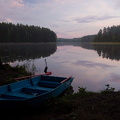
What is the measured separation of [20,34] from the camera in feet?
348

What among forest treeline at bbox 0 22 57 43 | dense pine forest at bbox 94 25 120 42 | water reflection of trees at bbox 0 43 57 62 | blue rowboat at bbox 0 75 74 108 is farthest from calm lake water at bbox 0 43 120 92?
dense pine forest at bbox 94 25 120 42

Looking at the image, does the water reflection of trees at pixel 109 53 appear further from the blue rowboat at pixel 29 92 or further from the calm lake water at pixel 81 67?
the blue rowboat at pixel 29 92

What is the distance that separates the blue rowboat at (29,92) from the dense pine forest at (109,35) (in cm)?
10925

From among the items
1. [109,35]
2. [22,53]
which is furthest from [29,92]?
[109,35]

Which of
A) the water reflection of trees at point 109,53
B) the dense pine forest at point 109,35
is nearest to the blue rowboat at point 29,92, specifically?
the water reflection of trees at point 109,53

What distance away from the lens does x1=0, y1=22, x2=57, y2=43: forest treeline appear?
94375mm

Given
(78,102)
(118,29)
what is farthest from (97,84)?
(118,29)

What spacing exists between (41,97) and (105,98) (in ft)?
7.75

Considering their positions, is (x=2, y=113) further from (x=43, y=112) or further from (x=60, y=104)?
(x=60, y=104)

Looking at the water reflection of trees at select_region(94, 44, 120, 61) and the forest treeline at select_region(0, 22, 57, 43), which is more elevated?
the forest treeline at select_region(0, 22, 57, 43)

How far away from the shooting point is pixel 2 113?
16.9 feet

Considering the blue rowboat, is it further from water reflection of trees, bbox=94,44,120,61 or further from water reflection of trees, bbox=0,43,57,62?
water reflection of trees, bbox=94,44,120,61

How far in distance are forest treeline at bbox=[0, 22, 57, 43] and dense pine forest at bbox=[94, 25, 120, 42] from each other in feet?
134

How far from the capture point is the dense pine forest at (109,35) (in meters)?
111
